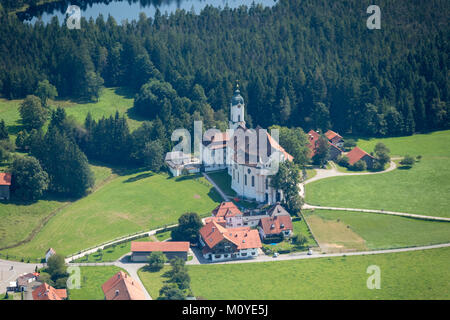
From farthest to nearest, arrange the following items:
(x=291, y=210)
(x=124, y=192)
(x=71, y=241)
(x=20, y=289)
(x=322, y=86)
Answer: (x=322, y=86) → (x=124, y=192) → (x=291, y=210) → (x=71, y=241) → (x=20, y=289)

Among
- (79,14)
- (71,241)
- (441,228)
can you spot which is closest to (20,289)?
(71,241)

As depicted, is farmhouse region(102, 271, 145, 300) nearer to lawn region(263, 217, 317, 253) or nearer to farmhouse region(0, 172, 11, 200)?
lawn region(263, 217, 317, 253)

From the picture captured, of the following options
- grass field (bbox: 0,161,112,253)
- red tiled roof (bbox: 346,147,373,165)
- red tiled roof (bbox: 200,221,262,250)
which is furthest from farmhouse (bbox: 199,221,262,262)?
red tiled roof (bbox: 346,147,373,165)

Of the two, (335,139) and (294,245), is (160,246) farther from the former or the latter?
(335,139)

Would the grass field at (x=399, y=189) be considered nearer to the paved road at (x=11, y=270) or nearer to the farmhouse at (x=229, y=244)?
the farmhouse at (x=229, y=244)

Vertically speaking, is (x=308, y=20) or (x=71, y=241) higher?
(x=308, y=20)

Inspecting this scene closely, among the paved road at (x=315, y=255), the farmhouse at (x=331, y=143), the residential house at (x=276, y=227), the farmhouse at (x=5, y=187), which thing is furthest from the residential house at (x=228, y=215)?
the farmhouse at (x=5, y=187)
